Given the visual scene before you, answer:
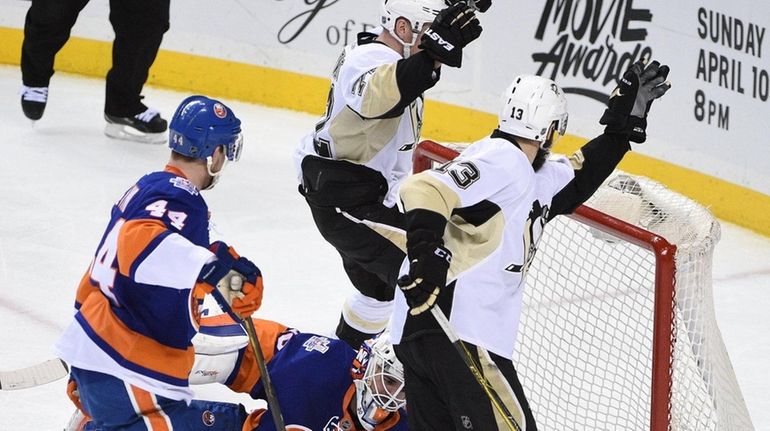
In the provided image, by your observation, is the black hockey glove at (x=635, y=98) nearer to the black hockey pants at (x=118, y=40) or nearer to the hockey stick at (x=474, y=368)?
the hockey stick at (x=474, y=368)

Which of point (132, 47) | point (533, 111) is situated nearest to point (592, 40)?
point (132, 47)

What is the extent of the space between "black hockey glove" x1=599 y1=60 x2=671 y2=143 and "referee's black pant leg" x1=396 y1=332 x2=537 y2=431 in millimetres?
661

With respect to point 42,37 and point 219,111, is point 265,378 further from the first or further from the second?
point 42,37

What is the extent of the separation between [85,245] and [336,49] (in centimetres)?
197

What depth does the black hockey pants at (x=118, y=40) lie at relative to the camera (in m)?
5.56

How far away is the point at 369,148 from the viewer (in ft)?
10.6

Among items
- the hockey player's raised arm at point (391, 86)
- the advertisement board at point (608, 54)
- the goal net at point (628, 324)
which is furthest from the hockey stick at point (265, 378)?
the advertisement board at point (608, 54)

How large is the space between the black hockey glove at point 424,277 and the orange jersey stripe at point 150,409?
0.65 meters

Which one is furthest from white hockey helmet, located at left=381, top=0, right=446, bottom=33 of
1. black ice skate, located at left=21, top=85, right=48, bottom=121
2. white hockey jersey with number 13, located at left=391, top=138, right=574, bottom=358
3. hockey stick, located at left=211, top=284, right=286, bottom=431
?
black ice skate, located at left=21, top=85, right=48, bottom=121

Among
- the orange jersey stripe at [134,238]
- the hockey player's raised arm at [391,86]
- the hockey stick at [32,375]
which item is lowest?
the hockey stick at [32,375]

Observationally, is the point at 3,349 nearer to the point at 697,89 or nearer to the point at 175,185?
the point at 175,185

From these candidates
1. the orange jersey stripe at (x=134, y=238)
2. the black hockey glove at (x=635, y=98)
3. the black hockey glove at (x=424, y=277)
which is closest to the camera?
the black hockey glove at (x=424, y=277)

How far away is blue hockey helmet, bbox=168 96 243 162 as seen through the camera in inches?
105

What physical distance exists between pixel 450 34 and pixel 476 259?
625 millimetres
